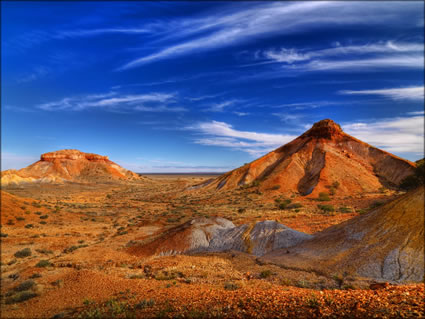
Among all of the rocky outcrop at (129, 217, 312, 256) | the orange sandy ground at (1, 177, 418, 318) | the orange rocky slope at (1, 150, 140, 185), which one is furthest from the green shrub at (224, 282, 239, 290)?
the orange rocky slope at (1, 150, 140, 185)

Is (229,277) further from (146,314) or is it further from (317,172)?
(317,172)

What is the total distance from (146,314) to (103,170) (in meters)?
111

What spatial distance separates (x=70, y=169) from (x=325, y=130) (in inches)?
3818

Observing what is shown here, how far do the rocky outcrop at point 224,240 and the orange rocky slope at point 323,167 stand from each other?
1047 inches

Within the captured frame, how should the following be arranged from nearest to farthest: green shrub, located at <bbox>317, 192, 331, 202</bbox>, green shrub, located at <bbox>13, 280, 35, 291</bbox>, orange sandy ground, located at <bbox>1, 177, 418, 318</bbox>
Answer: orange sandy ground, located at <bbox>1, 177, 418, 318</bbox>, green shrub, located at <bbox>13, 280, 35, 291</bbox>, green shrub, located at <bbox>317, 192, 331, 202</bbox>

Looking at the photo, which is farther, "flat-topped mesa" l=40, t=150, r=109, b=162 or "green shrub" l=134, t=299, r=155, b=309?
"flat-topped mesa" l=40, t=150, r=109, b=162

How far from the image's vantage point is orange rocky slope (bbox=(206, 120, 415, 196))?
43.9m

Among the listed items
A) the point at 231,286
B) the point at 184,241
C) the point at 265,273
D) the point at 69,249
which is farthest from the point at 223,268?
the point at 69,249

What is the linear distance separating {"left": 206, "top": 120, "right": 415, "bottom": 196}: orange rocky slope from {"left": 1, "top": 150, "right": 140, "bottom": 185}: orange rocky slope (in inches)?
2527

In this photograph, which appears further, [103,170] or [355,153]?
[103,170]

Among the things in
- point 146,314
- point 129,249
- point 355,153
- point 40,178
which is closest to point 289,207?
point 129,249

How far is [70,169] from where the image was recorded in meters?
102

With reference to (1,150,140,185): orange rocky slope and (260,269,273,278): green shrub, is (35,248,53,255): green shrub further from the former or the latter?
(1,150,140,185): orange rocky slope

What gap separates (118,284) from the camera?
10258mm
